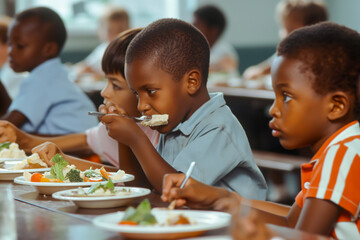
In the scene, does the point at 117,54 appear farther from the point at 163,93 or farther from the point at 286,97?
the point at 286,97

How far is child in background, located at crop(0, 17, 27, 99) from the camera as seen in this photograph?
4.31 meters

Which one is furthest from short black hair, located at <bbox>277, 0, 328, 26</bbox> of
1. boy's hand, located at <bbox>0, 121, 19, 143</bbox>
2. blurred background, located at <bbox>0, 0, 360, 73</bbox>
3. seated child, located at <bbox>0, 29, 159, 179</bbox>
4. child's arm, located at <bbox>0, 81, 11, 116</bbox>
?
blurred background, located at <bbox>0, 0, 360, 73</bbox>

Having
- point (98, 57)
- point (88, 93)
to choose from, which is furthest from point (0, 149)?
point (98, 57)

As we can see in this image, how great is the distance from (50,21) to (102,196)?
80.3 inches

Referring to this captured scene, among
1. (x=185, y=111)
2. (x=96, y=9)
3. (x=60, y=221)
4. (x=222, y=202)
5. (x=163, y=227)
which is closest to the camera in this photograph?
(x=163, y=227)

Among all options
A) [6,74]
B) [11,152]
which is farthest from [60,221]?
[6,74]

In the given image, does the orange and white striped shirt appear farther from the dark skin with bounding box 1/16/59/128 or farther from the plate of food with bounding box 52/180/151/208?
the dark skin with bounding box 1/16/59/128

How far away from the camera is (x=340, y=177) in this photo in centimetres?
126

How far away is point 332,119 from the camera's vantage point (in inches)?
55.0

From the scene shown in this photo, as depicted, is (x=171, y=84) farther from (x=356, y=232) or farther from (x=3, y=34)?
(x=3, y=34)

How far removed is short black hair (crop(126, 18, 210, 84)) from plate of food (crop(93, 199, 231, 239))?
0.70 m

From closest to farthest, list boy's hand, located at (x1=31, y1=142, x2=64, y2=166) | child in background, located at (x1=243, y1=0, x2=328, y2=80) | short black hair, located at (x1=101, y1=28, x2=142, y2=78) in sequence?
boy's hand, located at (x1=31, y1=142, x2=64, y2=166)
short black hair, located at (x1=101, y1=28, x2=142, y2=78)
child in background, located at (x1=243, y1=0, x2=328, y2=80)

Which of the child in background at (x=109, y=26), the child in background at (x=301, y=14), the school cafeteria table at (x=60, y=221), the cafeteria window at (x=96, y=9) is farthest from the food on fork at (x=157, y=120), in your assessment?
the cafeteria window at (x=96, y=9)

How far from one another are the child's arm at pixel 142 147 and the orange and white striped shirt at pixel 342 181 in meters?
0.41
